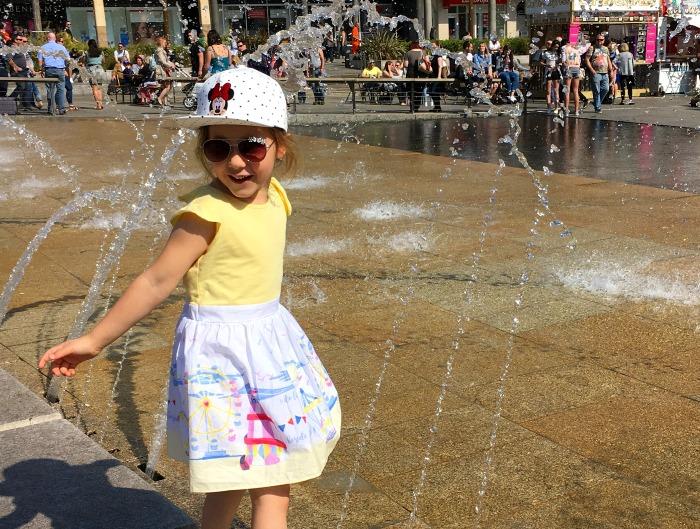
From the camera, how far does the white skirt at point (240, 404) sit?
2.41 meters

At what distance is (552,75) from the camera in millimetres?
21359

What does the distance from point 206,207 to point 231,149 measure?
6.9 inches

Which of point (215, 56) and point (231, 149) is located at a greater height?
point (215, 56)

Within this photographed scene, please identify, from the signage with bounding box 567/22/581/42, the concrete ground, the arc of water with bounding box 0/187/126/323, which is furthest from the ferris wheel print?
the signage with bounding box 567/22/581/42

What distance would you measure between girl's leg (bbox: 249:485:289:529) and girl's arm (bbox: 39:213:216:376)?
558mm

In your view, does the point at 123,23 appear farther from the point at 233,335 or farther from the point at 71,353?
the point at 233,335

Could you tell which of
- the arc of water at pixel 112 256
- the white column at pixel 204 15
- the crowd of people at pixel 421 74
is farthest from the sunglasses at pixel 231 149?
the white column at pixel 204 15

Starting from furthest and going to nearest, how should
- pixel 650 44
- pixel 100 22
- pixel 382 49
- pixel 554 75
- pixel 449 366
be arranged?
pixel 100 22
pixel 382 49
pixel 650 44
pixel 554 75
pixel 449 366

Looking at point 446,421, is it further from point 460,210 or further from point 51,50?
point 51,50

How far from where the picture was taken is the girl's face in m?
2.49

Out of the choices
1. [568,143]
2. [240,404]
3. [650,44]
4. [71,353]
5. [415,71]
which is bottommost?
[568,143]

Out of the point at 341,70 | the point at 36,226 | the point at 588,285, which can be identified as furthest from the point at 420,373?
the point at 341,70

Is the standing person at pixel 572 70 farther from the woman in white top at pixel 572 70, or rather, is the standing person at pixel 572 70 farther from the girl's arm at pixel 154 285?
the girl's arm at pixel 154 285

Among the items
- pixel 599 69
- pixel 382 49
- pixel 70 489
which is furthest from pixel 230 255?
pixel 382 49
